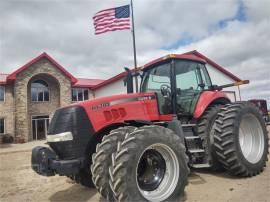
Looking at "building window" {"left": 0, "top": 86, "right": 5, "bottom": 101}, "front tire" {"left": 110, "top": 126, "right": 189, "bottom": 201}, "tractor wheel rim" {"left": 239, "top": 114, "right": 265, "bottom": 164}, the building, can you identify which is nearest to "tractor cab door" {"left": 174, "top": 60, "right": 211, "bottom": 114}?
"tractor wheel rim" {"left": 239, "top": 114, "right": 265, "bottom": 164}

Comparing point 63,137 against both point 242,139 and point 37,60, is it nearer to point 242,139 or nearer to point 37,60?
point 242,139

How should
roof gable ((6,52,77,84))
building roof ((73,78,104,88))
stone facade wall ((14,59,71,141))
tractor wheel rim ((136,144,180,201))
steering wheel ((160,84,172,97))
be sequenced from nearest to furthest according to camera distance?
1. tractor wheel rim ((136,144,180,201))
2. steering wheel ((160,84,172,97))
3. roof gable ((6,52,77,84))
4. stone facade wall ((14,59,71,141))
5. building roof ((73,78,104,88))

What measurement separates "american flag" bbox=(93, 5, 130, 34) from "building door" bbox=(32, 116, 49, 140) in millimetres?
11838

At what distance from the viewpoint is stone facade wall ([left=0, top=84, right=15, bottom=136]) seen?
76.7 ft

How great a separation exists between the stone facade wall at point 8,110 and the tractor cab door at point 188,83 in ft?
66.2

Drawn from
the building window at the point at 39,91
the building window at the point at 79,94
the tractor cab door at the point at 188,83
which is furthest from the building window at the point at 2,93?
the tractor cab door at the point at 188,83

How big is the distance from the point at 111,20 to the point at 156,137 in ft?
45.3

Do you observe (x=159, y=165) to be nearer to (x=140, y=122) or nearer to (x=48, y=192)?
(x=140, y=122)

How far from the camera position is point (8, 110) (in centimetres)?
2358

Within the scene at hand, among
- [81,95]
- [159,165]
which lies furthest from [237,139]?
[81,95]

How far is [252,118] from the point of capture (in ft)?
21.9

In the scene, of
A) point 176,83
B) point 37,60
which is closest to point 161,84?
point 176,83

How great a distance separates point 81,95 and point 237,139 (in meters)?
23.9

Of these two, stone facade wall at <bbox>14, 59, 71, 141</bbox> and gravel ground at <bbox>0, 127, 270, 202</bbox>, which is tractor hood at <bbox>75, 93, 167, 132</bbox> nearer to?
gravel ground at <bbox>0, 127, 270, 202</bbox>
